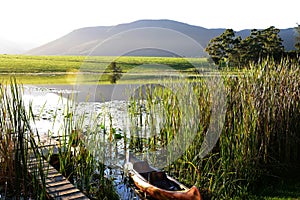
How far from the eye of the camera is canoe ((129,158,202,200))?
2.94 metres

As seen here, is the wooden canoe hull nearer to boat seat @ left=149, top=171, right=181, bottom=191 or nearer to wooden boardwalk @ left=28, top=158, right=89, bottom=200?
boat seat @ left=149, top=171, right=181, bottom=191

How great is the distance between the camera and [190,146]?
3609mm

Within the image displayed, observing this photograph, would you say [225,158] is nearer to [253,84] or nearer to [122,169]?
[253,84]

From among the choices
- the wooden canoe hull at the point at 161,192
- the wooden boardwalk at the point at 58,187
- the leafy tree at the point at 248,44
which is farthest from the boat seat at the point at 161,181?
the leafy tree at the point at 248,44

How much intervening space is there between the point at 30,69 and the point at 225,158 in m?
17.6

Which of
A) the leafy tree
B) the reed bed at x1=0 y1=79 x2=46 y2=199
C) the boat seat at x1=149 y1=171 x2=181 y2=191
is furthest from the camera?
the leafy tree

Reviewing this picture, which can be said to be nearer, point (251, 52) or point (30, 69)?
point (251, 52)

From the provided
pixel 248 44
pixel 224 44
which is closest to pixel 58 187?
pixel 248 44

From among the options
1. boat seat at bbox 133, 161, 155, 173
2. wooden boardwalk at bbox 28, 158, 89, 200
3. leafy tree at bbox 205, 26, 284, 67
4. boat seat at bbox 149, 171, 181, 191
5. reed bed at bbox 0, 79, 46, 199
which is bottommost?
boat seat at bbox 149, 171, 181, 191

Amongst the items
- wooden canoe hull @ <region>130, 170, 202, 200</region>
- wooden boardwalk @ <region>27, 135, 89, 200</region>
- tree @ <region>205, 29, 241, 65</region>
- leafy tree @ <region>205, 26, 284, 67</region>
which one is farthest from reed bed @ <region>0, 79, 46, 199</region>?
tree @ <region>205, 29, 241, 65</region>

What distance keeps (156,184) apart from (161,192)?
371mm

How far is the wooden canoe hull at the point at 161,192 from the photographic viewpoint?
109 inches

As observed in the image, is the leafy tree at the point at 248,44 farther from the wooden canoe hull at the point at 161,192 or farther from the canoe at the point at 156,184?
the wooden canoe hull at the point at 161,192

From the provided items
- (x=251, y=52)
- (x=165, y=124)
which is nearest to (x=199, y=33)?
(x=251, y=52)
